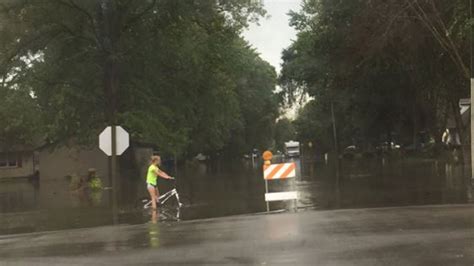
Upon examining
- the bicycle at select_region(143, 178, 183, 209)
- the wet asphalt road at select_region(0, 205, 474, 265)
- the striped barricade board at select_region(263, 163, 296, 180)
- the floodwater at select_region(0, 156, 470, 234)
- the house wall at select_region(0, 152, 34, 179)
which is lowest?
the wet asphalt road at select_region(0, 205, 474, 265)

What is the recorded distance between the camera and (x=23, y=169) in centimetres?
5772

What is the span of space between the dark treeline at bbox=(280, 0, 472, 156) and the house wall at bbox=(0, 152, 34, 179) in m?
24.6

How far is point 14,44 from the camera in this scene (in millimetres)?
31609

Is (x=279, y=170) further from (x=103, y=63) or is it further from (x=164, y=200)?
(x=103, y=63)

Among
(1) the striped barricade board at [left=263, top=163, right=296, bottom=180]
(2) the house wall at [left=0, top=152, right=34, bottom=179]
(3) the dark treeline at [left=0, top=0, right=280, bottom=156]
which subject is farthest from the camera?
(2) the house wall at [left=0, top=152, right=34, bottom=179]

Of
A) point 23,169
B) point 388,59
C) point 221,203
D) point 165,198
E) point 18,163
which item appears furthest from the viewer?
point 23,169

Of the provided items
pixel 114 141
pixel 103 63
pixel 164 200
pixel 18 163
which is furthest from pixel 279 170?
pixel 18 163

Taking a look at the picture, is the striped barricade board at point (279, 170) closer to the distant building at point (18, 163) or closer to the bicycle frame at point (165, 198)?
the bicycle frame at point (165, 198)

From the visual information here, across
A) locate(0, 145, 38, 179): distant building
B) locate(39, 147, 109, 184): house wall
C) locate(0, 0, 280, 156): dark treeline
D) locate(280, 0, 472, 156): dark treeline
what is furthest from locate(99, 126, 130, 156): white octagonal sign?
locate(0, 145, 38, 179): distant building

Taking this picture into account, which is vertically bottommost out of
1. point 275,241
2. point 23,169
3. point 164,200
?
point 275,241

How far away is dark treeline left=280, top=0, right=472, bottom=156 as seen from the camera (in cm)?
2554

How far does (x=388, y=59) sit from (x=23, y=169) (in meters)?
37.8

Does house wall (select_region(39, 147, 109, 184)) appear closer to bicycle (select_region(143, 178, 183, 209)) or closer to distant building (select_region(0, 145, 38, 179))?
distant building (select_region(0, 145, 38, 179))

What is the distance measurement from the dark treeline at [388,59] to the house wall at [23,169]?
24614mm
